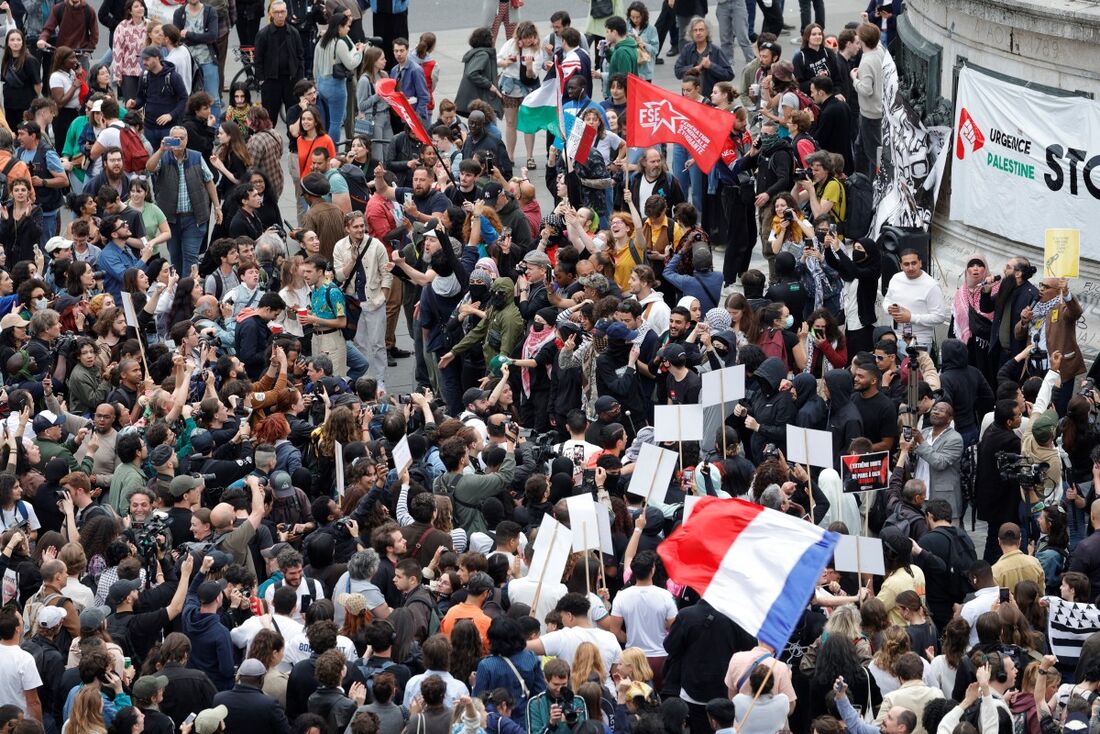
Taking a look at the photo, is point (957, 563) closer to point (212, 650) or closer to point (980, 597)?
point (980, 597)

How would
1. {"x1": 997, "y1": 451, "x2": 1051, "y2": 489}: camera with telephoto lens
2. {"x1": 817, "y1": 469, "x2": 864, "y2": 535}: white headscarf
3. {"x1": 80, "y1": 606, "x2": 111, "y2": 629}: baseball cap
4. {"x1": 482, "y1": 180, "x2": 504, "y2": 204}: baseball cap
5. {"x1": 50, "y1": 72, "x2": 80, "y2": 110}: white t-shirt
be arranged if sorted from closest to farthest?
{"x1": 80, "y1": 606, "x2": 111, "y2": 629}: baseball cap, {"x1": 817, "y1": 469, "x2": 864, "y2": 535}: white headscarf, {"x1": 997, "y1": 451, "x2": 1051, "y2": 489}: camera with telephoto lens, {"x1": 482, "y1": 180, "x2": 504, "y2": 204}: baseball cap, {"x1": 50, "y1": 72, "x2": 80, "y2": 110}: white t-shirt

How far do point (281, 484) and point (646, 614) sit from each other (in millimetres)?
2913

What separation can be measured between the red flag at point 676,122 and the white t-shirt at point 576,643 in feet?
25.3

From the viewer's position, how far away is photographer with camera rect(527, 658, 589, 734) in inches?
403

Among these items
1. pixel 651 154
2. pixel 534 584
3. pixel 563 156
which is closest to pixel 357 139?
pixel 563 156

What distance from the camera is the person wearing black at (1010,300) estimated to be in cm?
1544

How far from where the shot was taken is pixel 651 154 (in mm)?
18016

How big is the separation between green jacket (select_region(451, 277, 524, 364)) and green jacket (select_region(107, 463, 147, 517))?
3577mm

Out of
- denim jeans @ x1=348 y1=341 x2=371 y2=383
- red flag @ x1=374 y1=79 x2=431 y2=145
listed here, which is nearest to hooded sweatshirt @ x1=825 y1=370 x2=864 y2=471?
denim jeans @ x1=348 y1=341 x2=371 y2=383

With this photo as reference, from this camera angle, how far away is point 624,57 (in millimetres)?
22172

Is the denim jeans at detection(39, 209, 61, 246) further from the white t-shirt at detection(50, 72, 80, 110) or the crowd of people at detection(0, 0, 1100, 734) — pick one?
the white t-shirt at detection(50, 72, 80, 110)

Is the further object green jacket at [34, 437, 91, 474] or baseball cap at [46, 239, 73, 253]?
baseball cap at [46, 239, 73, 253]

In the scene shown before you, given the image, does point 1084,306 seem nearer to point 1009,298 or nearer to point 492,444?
point 1009,298

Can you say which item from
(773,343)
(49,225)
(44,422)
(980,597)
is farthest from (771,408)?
(49,225)
